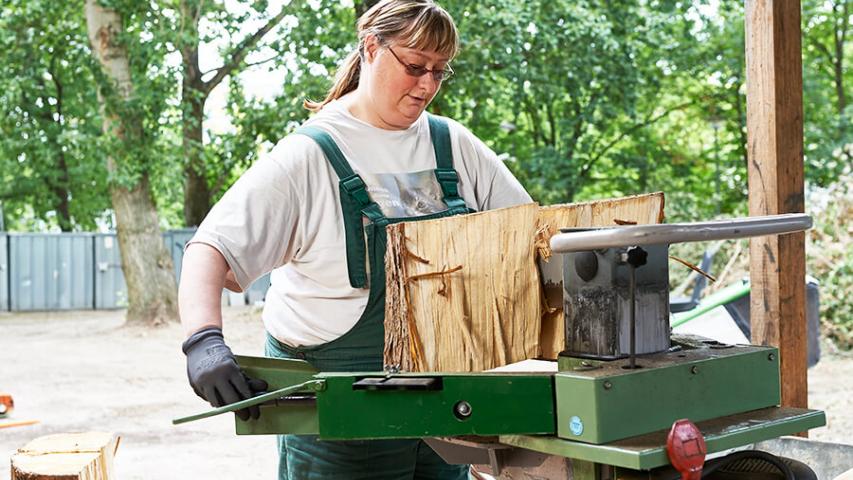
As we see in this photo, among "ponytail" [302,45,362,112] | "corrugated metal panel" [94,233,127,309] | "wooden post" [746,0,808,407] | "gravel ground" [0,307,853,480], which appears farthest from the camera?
"corrugated metal panel" [94,233,127,309]

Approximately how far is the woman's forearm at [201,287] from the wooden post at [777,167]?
80.2 inches

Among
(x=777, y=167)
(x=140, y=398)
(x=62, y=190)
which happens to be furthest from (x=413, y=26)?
(x=62, y=190)

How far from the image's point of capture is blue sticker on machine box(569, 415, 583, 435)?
1456 mm

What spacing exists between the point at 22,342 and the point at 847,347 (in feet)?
33.0

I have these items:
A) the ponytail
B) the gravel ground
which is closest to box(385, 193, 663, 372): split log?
the ponytail

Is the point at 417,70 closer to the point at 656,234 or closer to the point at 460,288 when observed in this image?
the point at 460,288

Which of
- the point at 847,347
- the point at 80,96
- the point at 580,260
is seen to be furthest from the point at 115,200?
the point at 580,260

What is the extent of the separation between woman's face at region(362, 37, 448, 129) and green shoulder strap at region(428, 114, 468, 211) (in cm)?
8

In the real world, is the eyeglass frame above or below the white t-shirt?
above

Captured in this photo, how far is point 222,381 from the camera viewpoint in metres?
1.70

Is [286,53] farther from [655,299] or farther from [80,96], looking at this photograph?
[655,299]

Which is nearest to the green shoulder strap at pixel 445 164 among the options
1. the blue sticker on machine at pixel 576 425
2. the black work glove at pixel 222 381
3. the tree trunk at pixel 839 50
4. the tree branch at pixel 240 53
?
the black work glove at pixel 222 381

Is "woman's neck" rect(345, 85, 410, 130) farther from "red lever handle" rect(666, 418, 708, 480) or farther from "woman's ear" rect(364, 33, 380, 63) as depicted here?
"red lever handle" rect(666, 418, 708, 480)

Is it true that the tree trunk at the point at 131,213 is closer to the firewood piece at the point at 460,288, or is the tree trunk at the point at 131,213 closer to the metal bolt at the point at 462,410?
the firewood piece at the point at 460,288
